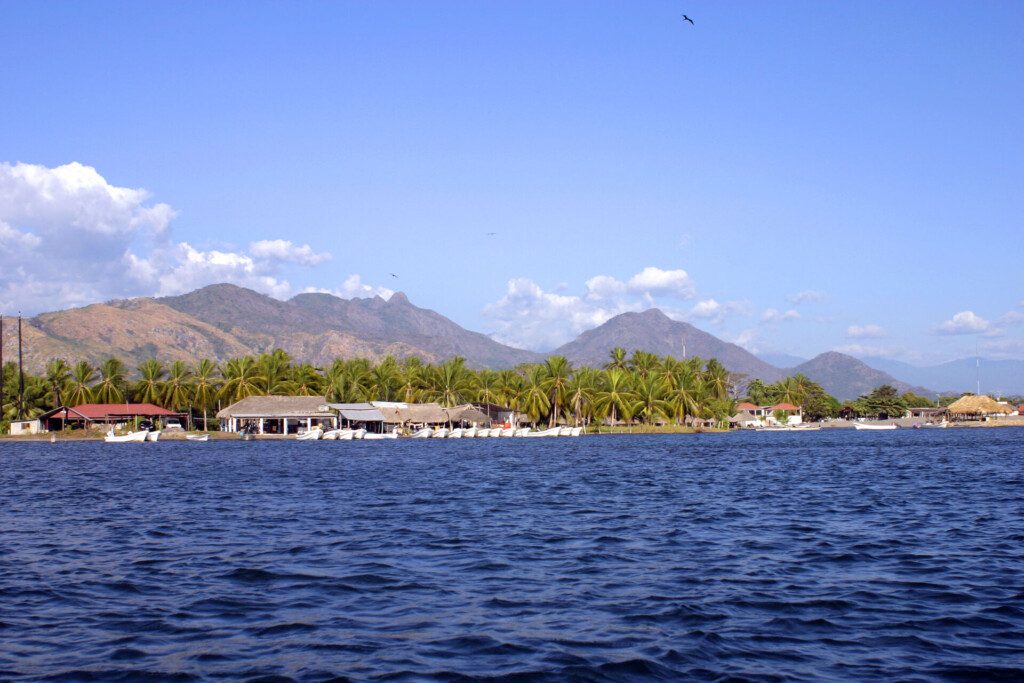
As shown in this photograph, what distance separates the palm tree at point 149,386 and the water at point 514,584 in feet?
268

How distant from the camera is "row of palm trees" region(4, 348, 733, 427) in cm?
11494

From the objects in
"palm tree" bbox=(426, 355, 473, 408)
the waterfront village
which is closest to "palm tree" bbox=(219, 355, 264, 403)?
the waterfront village

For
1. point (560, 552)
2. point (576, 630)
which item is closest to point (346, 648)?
point (576, 630)

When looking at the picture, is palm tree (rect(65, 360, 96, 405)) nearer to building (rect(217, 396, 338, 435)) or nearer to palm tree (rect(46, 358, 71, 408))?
palm tree (rect(46, 358, 71, 408))

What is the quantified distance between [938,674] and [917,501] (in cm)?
2306

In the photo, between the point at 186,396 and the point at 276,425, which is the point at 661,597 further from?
the point at 186,396

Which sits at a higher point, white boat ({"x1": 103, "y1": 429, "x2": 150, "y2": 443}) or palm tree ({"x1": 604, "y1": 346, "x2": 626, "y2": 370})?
palm tree ({"x1": 604, "y1": 346, "x2": 626, "y2": 370})

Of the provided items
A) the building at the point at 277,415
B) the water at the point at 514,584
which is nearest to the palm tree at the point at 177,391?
the building at the point at 277,415

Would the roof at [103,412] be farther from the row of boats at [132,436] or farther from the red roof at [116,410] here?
the row of boats at [132,436]

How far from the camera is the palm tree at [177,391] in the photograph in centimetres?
11506

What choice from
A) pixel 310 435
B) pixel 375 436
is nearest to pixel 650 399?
pixel 375 436

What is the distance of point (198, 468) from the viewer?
54.5 m

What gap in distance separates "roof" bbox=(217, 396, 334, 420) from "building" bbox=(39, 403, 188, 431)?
859 cm

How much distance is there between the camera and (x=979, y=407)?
18300 centimetres
